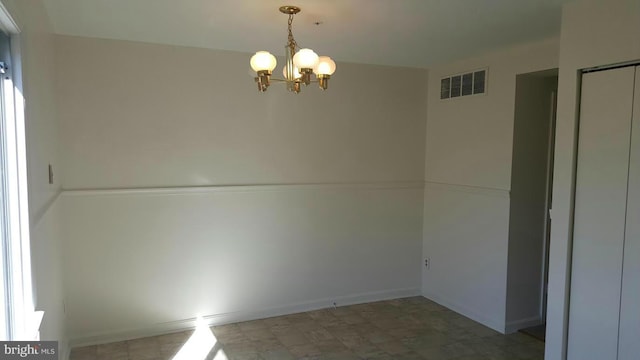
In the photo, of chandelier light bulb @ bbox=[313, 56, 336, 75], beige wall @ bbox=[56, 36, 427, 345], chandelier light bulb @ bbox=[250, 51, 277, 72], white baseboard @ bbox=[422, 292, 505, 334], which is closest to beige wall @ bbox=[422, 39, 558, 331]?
white baseboard @ bbox=[422, 292, 505, 334]

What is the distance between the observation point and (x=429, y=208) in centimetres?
471

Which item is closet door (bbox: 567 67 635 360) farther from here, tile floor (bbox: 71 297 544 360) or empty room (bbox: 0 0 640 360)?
tile floor (bbox: 71 297 544 360)

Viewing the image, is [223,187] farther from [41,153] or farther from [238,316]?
[41,153]

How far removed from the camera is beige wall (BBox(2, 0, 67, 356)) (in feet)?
6.17

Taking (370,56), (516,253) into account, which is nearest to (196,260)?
(370,56)

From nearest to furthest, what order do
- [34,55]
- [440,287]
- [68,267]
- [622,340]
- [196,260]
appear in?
[34,55] → [622,340] → [68,267] → [196,260] → [440,287]

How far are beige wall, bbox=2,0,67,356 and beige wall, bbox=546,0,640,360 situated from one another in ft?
9.12

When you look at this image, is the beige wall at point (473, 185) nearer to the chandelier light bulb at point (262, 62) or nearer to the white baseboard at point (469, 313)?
the white baseboard at point (469, 313)

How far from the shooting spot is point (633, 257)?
93.7 inches

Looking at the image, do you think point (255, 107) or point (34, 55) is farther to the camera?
point (255, 107)

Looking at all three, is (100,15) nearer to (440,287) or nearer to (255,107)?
(255,107)

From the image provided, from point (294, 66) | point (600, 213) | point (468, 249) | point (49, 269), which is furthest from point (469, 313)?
point (49, 269)

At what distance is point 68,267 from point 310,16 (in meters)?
2.60

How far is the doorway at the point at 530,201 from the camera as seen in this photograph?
3811mm
